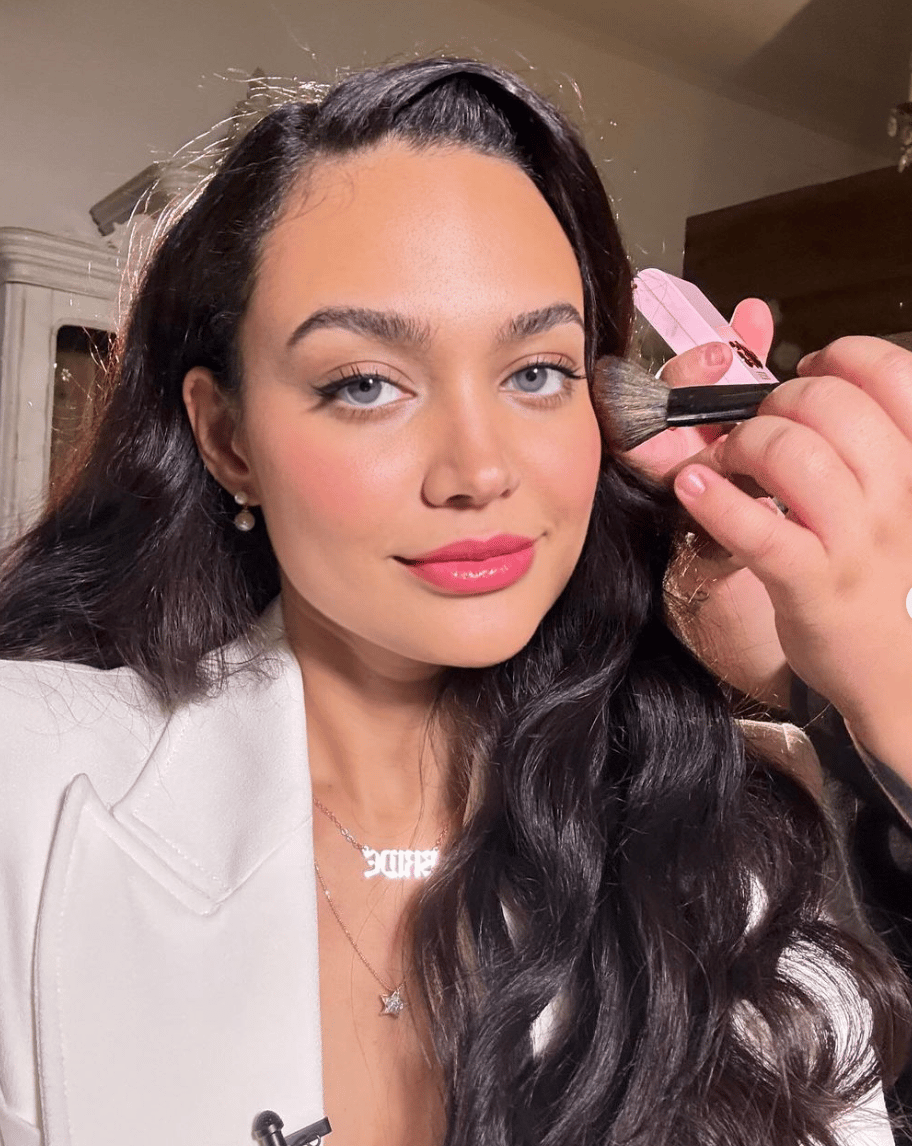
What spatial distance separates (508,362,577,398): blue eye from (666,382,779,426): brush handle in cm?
6

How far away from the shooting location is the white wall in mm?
1353

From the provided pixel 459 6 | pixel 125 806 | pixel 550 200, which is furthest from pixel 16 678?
pixel 459 6

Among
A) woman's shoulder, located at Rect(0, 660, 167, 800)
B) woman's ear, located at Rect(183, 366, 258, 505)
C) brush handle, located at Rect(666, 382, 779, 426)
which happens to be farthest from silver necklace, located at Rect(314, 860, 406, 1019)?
brush handle, located at Rect(666, 382, 779, 426)

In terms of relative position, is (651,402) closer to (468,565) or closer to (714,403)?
(714,403)

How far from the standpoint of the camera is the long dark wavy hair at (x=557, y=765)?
713mm

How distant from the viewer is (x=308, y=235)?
2.31 ft

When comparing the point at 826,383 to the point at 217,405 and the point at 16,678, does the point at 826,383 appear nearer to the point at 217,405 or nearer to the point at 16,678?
the point at 217,405

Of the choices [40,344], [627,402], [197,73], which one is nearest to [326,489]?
[627,402]

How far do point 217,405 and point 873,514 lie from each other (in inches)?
15.9

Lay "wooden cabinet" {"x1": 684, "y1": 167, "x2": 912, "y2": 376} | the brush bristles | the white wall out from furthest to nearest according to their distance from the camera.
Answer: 1. "wooden cabinet" {"x1": 684, "y1": 167, "x2": 912, "y2": 376}
2. the white wall
3. the brush bristles

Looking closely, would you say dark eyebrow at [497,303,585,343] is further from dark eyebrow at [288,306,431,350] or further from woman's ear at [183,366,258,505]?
woman's ear at [183,366,258,505]

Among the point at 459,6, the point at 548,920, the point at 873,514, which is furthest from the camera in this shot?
the point at 459,6

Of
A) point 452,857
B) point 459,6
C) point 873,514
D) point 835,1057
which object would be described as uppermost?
point 459,6

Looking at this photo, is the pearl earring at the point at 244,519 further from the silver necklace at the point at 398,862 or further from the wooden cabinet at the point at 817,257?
the wooden cabinet at the point at 817,257
